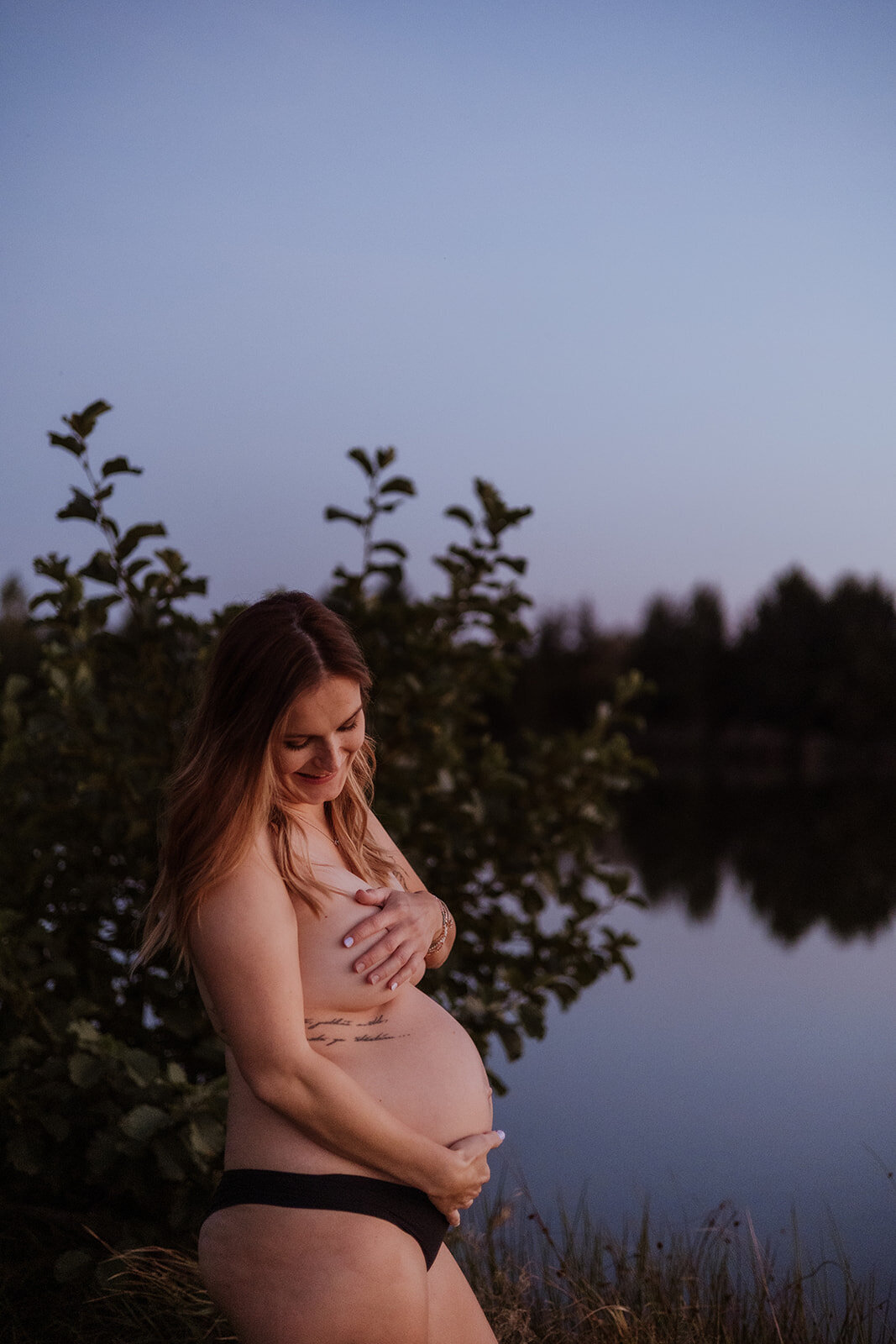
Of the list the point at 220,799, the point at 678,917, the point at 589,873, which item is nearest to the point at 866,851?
the point at 678,917

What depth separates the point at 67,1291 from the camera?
357 cm

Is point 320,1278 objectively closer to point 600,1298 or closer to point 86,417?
→ point 600,1298

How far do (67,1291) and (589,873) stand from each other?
236 cm

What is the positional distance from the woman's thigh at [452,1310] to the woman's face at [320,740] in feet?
3.10

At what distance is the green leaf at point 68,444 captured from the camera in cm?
371

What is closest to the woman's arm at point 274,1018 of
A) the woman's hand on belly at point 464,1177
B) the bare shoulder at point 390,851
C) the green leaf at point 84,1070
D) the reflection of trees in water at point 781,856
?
the woman's hand on belly at point 464,1177

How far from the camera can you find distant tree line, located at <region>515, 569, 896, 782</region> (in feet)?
177

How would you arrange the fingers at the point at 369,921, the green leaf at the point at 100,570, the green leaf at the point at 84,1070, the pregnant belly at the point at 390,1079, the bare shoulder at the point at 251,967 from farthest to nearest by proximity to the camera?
the green leaf at the point at 100,570 → the green leaf at the point at 84,1070 → the fingers at the point at 369,921 → the pregnant belly at the point at 390,1079 → the bare shoulder at the point at 251,967

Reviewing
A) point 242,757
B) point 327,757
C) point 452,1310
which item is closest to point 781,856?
point 452,1310

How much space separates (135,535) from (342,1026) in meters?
2.28

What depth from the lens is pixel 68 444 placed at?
12.2 feet

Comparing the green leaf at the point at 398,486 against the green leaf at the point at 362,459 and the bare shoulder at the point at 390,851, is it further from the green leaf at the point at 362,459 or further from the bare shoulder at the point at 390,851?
the bare shoulder at the point at 390,851

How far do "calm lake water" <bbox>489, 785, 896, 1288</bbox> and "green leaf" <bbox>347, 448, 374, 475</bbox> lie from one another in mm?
3110

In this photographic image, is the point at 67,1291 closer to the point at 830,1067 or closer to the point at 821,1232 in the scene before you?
the point at 821,1232
